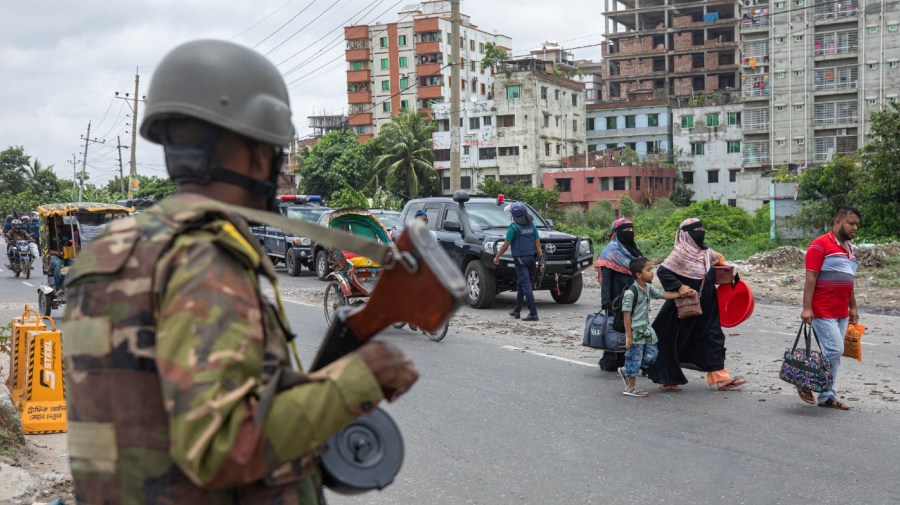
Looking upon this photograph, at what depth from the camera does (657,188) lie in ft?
249

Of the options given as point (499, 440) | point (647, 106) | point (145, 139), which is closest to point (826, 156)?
point (647, 106)

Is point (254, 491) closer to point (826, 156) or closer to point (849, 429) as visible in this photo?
point (849, 429)

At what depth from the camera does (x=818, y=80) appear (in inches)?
2749

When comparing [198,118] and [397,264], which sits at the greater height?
[198,118]

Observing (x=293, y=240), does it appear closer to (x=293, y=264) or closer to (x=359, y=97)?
(x=293, y=264)

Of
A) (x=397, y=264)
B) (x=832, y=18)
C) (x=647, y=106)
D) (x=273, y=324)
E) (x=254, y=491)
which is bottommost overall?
(x=254, y=491)

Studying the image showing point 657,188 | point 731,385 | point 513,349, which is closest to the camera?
point 731,385

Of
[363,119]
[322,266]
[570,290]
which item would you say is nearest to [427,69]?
[363,119]

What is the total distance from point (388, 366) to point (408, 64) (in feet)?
320

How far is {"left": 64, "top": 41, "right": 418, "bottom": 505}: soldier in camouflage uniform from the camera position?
1723mm

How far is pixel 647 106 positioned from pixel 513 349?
75057 millimetres

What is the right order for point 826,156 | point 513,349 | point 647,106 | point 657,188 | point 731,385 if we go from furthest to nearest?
point 647,106, point 657,188, point 826,156, point 513,349, point 731,385

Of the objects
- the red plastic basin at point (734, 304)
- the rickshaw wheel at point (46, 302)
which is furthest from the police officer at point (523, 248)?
the rickshaw wheel at point (46, 302)

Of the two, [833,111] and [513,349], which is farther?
[833,111]
